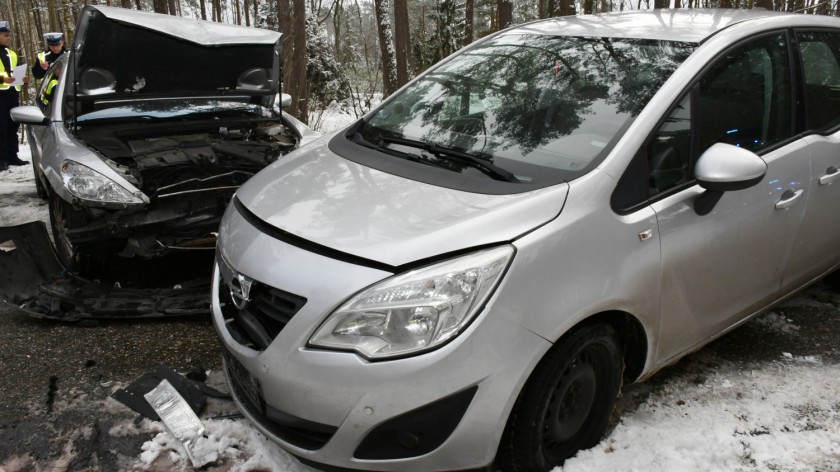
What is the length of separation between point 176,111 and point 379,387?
394 centimetres

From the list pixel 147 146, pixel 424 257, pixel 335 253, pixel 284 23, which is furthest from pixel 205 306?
pixel 284 23

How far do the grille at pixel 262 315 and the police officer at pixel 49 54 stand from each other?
31.8 feet

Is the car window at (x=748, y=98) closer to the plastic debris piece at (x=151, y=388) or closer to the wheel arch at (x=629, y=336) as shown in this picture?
the wheel arch at (x=629, y=336)

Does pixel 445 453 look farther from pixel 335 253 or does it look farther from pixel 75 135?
pixel 75 135

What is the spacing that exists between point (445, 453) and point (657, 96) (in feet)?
5.56

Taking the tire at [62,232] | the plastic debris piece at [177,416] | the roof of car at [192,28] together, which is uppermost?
the roof of car at [192,28]

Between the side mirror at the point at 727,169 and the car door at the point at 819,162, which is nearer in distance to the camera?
the side mirror at the point at 727,169

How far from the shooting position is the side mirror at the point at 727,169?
8.29 feet

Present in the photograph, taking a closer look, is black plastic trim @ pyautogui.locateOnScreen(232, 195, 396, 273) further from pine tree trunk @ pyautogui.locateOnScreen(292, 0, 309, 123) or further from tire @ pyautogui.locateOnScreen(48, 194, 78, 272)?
pine tree trunk @ pyautogui.locateOnScreen(292, 0, 309, 123)

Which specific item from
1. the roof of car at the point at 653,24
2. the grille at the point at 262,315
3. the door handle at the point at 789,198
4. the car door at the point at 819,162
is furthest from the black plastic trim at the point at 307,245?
the car door at the point at 819,162

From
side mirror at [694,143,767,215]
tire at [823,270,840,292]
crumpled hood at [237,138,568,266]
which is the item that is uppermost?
side mirror at [694,143,767,215]

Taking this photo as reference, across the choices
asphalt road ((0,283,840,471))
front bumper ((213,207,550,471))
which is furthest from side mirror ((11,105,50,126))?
front bumper ((213,207,550,471))

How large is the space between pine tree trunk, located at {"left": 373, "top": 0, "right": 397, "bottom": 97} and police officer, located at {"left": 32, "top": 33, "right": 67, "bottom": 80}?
7373mm

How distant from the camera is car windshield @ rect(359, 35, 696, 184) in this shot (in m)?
2.65
